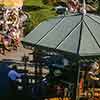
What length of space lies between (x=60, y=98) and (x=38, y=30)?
1.97m

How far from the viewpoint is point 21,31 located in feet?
73.6

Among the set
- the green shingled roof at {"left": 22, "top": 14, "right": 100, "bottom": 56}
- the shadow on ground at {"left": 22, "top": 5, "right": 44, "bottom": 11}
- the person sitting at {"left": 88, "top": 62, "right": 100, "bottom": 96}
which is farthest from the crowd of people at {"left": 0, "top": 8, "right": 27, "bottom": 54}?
the green shingled roof at {"left": 22, "top": 14, "right": 100, "bottom": 56}

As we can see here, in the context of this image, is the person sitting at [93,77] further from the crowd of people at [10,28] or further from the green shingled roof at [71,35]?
the crowd of people at [10,28]

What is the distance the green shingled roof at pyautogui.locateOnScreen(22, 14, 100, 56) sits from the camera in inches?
386

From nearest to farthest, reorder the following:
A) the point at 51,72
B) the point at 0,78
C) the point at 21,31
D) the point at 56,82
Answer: the point at 56,82 → the point at 51,72 → the point at 0,78 → the point at 21,31

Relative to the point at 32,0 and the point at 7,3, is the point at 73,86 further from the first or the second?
the point at 32,0

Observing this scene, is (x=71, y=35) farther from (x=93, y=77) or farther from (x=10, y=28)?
(x=10, y=28)

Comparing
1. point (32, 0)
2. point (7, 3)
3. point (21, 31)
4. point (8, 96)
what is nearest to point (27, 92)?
point (8, 96)

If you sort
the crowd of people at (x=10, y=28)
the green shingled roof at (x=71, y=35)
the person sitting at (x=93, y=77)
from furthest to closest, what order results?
the crowd of people at (x=10, y=28) < the person sitting at (x=93, y=77) < the green shingled roof at (x=71, y=35)

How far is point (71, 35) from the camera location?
1022cm

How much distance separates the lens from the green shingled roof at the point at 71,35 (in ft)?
32.2

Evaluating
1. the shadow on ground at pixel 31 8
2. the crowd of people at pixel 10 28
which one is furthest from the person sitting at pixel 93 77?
the shadow on ground at pixel 31 8

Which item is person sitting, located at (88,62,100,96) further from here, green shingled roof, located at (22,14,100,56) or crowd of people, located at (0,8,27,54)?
crowd of people, located at (0,8,27,54)

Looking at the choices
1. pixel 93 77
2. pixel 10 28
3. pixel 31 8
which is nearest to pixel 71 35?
pixel 93 77
